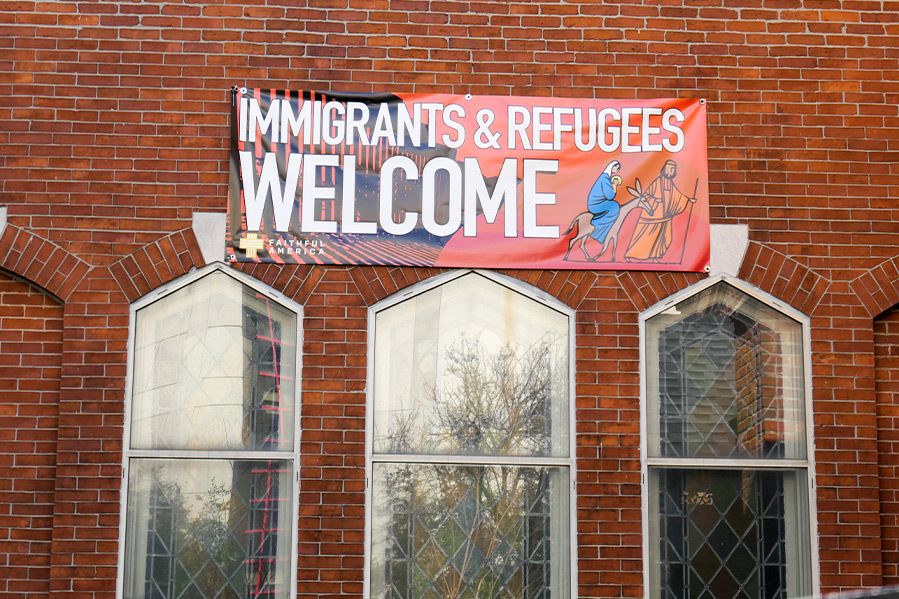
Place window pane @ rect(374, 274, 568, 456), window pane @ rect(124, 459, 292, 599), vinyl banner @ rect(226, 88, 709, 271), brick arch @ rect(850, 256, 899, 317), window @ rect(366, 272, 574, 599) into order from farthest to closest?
1. brick arch @ rect(850, 256, 899, 317)
2. vinyl banner @ rect(226, 88, 709, 271)
3. window pane @ rect(374, 274, 568, 456)
4. window @ rect(366, 272, 574, 599)
5. window pane @ rect(124, 459, 292, 599)

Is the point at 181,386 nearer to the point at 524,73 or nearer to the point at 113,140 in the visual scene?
the point at 113,140

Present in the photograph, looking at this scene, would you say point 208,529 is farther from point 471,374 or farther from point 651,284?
point 651,284

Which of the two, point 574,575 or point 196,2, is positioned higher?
point 196,2

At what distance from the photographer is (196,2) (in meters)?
9.19

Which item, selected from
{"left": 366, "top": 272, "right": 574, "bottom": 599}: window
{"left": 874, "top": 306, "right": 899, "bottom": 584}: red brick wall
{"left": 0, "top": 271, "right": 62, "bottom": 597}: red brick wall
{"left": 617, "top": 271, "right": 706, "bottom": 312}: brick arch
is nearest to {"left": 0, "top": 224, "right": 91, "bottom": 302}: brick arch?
{"left": 0, "top": 271, "right": 62, "bottom": 597}: red brick wall

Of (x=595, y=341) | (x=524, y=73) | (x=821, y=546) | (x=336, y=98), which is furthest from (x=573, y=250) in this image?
(x=821, y=546)

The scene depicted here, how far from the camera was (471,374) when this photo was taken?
8883 millimetres

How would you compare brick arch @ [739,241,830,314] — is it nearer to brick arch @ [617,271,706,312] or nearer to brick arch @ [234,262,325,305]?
brick arch @ [617,271,706,312]

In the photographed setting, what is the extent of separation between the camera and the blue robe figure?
9.00 meters

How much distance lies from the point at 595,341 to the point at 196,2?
3.66m

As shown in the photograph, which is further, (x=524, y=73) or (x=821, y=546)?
(x=524, y=73)

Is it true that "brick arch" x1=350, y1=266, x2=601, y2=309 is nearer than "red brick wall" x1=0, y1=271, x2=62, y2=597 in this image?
No

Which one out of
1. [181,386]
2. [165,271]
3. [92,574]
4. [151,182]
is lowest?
[92,574]

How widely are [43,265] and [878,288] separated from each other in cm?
571
